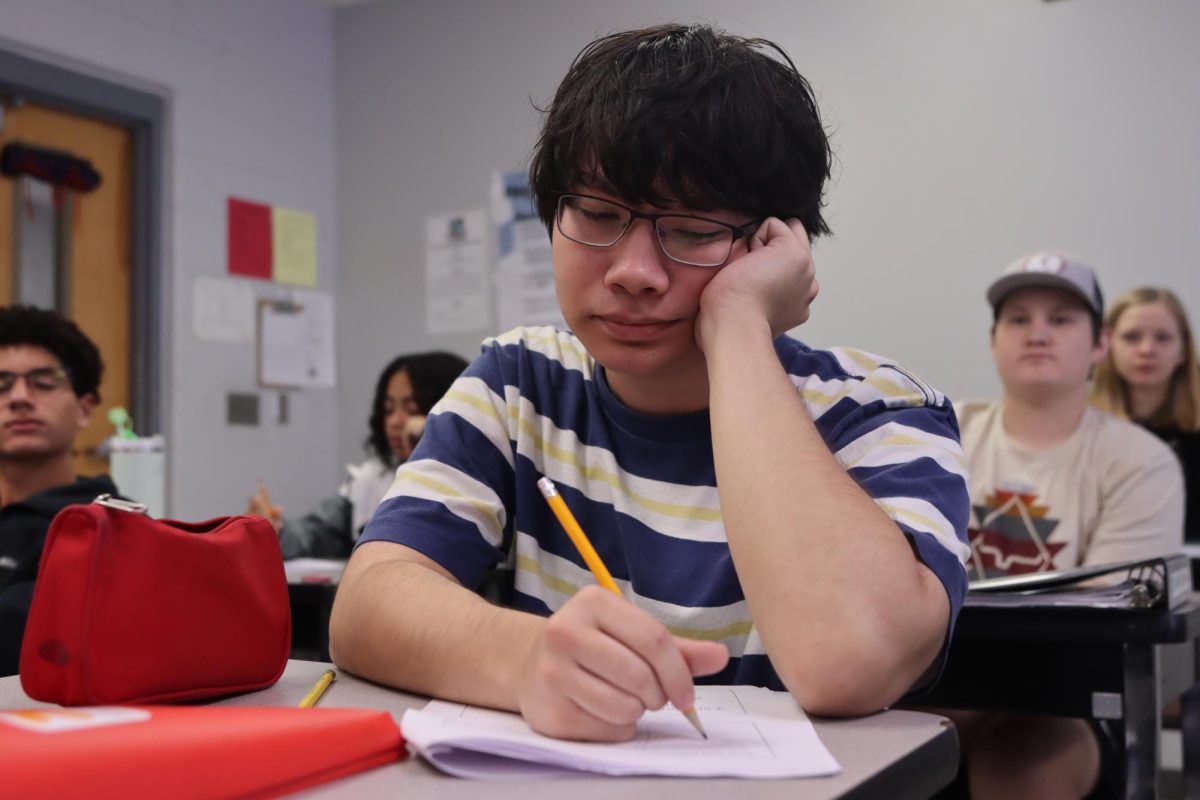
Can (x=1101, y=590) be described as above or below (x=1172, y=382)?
below

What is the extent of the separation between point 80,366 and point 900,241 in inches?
89.2

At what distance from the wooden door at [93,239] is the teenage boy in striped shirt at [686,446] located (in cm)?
274

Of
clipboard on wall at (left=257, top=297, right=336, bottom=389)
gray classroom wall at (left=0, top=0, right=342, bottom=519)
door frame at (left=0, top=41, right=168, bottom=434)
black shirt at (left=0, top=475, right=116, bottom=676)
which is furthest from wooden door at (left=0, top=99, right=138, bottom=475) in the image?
black shirt at (left=0, top=475, right=116, bottom=676)

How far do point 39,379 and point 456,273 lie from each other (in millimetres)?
2136

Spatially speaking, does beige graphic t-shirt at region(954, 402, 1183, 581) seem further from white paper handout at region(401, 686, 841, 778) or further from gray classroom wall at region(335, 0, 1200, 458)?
white paper handout at region(401, 686, 841, 778)

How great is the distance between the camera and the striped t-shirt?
100 cm

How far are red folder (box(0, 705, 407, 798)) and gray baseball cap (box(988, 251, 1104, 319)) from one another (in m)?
2.13

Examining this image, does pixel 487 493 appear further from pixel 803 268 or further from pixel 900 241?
pixel 900 241

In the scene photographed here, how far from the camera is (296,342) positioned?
13.9ft

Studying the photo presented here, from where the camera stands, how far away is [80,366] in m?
2.34

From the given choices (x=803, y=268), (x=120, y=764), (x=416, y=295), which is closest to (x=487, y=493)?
(x=803, y=268)

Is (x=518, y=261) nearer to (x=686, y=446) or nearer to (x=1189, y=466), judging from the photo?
(x=1189, y=466)

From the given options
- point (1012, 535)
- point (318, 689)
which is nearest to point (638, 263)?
point (318, 689)

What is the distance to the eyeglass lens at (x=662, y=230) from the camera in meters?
1.03
